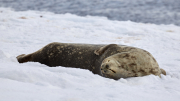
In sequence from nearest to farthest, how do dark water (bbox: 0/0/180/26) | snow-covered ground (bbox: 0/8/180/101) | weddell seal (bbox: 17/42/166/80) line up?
snow-covered ground (bbox: 0/8/180/101) → weddell seal (bbox: 17/42/166/80) → dark water (bbox: 0/0/180/26)

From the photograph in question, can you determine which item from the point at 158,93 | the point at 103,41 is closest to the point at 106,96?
the point at 158,93

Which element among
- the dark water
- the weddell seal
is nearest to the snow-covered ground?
the weddell seal

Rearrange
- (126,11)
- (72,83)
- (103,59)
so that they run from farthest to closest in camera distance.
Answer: (126,11) < (103,59) < (72,83)

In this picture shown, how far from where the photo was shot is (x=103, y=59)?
348cm

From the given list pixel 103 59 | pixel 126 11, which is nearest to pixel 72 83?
pixel 103 59

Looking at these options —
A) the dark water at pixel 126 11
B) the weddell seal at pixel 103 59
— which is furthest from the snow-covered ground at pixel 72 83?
the dark water at pixel 126 11

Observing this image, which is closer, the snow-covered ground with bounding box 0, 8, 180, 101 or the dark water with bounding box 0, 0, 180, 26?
the snow-covered ground with bounding box 0, 8, 180, 101

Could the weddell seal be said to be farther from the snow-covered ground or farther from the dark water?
the dark water

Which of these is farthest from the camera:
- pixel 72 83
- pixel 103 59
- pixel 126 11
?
pixel 126 11

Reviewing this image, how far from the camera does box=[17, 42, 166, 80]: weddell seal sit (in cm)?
304

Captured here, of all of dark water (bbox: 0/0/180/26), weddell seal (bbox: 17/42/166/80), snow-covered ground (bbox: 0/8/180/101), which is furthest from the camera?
dark water (bbox: 0/0/180/26)

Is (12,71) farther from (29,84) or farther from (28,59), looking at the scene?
(28,59)

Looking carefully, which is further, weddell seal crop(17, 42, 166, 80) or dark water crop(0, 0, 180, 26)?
dark water crop(0, 0, 180, 26)

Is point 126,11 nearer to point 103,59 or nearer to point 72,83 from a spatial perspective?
point 103,59
